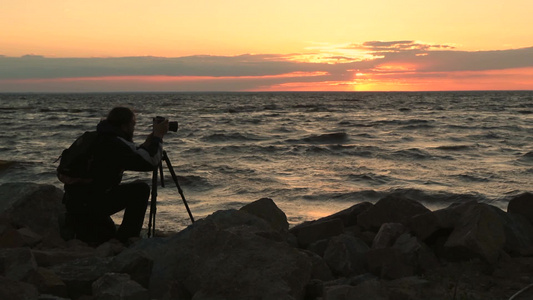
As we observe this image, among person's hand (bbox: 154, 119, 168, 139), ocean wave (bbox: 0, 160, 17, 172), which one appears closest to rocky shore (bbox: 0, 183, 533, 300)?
person's hand (bbox: 154, 119, 168, 139)

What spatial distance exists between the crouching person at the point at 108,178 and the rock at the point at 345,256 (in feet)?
7.05

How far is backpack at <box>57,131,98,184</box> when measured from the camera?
5.50 metres

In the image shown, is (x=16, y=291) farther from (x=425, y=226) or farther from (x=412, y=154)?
(x=412, y=154)

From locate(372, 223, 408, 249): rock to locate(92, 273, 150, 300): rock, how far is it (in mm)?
2508

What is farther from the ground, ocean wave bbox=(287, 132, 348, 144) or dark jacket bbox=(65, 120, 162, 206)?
dark jacket bbox=(65, 120, 162, 206)

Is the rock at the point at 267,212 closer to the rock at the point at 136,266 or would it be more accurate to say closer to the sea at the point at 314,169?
the sea at the point at 314,169

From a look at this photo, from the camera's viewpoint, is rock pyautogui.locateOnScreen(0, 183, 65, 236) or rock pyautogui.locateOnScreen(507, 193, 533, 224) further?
rock pyautogui.locateOnScreen(0, 183, 65, 236)

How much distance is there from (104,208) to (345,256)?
9.35 ft

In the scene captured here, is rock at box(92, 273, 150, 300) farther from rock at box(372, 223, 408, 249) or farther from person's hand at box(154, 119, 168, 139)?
rock at box(372, 223, 408, 249)

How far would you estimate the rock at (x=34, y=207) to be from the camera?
6.67 meters

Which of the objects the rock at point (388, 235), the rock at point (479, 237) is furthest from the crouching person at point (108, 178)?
the rock at point (479, 237)

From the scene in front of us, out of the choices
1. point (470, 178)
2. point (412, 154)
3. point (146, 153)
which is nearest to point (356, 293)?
point (146, 153)

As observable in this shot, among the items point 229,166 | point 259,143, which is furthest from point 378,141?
point 229,166

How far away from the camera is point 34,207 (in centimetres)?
678
